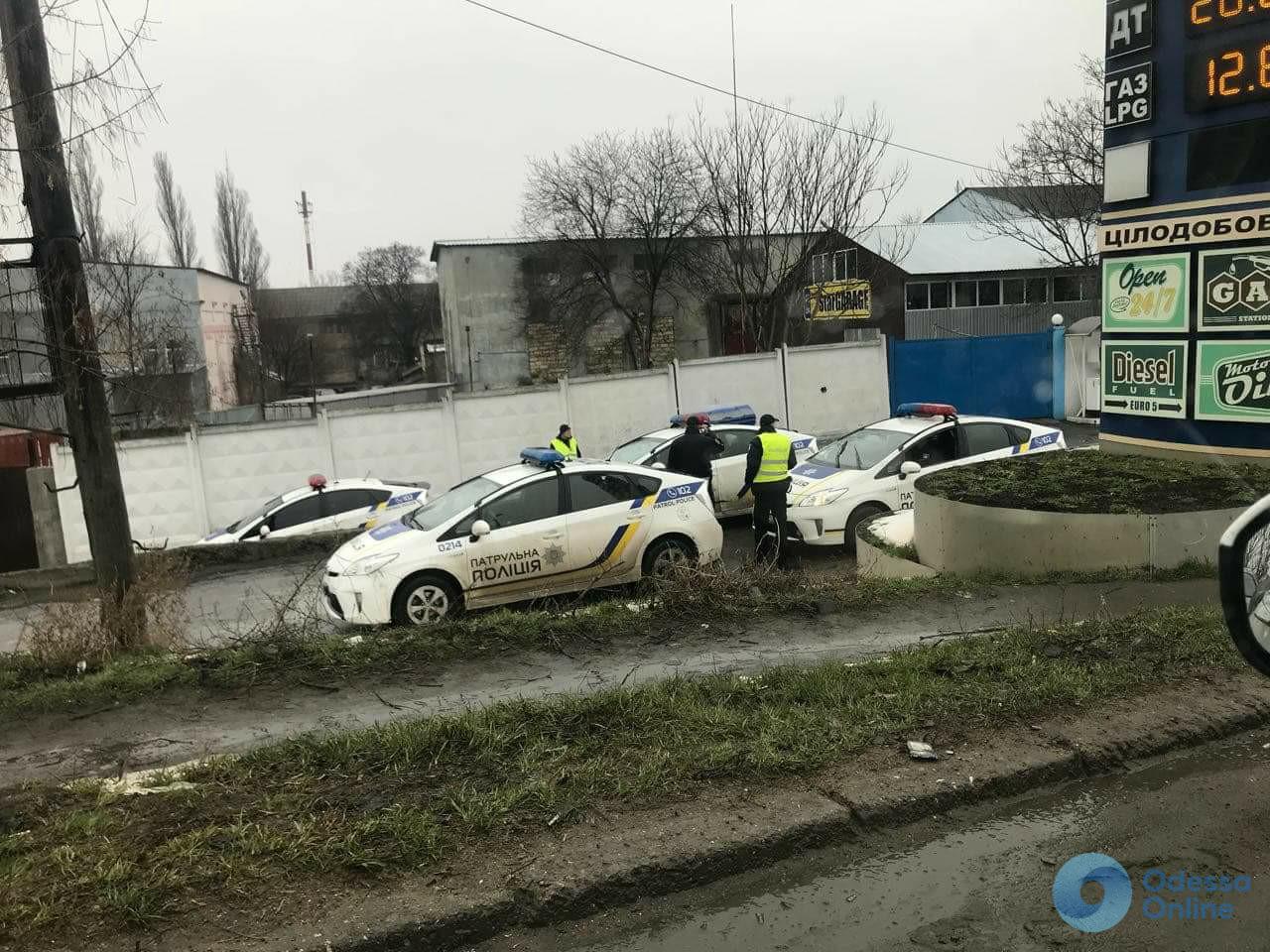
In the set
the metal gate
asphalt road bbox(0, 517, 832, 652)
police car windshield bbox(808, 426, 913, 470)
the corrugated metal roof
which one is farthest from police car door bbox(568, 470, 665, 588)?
the corrugated metal roof

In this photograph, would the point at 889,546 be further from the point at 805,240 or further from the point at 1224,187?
the point at 805,240

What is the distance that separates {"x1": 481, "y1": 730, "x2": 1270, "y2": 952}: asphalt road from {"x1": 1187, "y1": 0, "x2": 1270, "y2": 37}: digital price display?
346 inches

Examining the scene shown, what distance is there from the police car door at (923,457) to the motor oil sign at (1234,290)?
10.6 feet

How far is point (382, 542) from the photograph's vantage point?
938 cm

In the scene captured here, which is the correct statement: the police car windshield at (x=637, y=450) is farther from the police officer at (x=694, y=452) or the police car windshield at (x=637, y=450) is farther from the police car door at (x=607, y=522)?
the police car door at (x=607, y=522)

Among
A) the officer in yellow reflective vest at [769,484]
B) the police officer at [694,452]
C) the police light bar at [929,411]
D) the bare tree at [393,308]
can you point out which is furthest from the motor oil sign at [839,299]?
the bare tree at [393,308]

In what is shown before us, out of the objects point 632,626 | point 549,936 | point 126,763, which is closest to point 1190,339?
point 632,626

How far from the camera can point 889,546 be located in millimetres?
10461

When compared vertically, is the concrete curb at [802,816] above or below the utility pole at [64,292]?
below

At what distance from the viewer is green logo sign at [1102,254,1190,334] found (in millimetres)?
10898

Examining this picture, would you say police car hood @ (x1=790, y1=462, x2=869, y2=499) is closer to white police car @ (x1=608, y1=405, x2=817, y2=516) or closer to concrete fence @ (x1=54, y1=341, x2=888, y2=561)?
white police car @ (x1=608, y1=405, x2=817, y2=516)

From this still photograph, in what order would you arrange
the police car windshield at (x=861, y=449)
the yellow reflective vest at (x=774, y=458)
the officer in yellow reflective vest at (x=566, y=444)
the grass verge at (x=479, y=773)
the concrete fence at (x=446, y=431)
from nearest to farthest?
the grass verge at (x=479, y=773) < the yellow reflective vest at (x=774, y=458) < the police car windshield at (x=861, y=449) < the officer in yellow reflective vest at (x=566, y=444) < the concrete fence at (x=446, y=431)

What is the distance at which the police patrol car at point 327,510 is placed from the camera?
14508mm

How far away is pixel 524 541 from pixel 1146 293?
7.82m
